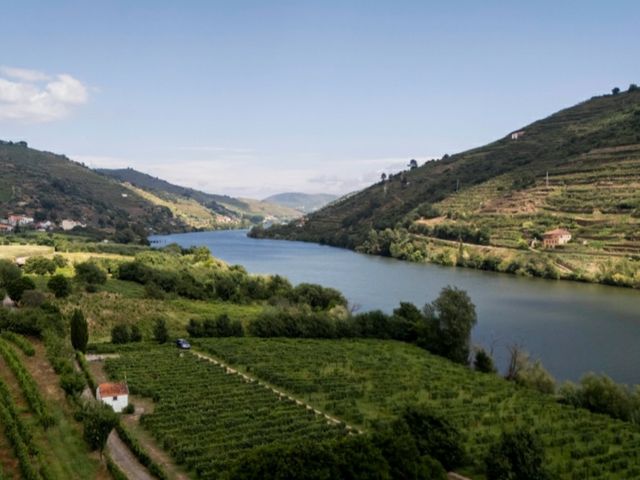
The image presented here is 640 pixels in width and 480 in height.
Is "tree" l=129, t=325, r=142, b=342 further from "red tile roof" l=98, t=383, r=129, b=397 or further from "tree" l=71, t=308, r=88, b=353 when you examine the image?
"red tile roof" l=98, t=383, r=129, b=397

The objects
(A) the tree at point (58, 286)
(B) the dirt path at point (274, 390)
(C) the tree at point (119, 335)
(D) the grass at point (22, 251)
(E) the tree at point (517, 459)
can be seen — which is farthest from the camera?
(D) the grass at point (22, 251)

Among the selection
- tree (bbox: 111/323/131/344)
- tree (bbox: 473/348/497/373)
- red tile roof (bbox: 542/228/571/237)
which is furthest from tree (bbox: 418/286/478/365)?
red tile roof (bbox: 542/228/571/237)

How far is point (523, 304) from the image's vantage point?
76.5 meters

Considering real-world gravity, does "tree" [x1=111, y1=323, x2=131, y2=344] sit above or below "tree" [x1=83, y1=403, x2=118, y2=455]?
below

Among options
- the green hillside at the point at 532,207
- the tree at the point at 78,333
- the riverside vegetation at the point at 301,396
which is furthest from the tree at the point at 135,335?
the green hillside at the point at 532,207

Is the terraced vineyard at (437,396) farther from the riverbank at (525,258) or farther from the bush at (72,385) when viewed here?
the riverbank at (525,258)

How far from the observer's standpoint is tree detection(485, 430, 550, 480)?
23.3 meters

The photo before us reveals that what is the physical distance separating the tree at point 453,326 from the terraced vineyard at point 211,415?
23191mm

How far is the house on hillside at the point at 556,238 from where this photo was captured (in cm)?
10868

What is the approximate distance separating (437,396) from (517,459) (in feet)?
48.0

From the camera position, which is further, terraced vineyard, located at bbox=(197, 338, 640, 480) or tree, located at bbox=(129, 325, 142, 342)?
tree, located at bbox=(129, 325, 142, 342)

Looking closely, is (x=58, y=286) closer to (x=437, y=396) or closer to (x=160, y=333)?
(x=160, y=333)

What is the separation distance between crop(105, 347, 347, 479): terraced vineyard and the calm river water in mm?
27518

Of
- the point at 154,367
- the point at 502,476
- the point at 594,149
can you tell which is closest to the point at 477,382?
the point at 502,476
